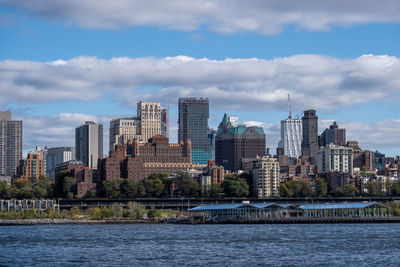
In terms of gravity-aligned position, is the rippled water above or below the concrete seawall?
below

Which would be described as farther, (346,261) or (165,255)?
(165,255)

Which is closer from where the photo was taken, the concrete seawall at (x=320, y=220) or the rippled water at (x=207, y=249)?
the rippled water at (x=207, y=249)

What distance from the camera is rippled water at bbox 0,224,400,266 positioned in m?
94.4

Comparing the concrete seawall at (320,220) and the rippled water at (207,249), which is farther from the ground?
the concrete seawall at (320,220)

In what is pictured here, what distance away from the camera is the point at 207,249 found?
362 ft

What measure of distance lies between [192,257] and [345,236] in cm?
4210

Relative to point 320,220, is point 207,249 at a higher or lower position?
lower

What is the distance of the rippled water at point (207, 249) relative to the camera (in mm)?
94438

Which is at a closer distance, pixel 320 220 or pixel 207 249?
pixel 207 249

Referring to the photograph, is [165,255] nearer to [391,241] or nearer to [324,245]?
[324,245]

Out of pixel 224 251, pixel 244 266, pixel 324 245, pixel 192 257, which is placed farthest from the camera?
pixel 324 245

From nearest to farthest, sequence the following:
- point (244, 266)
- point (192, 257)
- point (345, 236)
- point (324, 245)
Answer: point (244, 266)
point (192, 257)
point (324, 245)
point (345, 236)

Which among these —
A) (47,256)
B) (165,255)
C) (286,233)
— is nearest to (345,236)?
(286,233)

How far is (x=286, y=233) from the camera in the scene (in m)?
144
